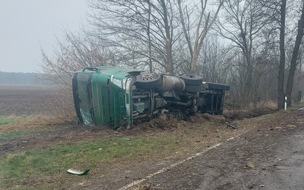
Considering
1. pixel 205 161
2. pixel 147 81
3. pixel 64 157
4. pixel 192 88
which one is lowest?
pixel 64 157

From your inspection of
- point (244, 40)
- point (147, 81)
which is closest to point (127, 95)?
point (147, 81)

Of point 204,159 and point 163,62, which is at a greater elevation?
point 163,62

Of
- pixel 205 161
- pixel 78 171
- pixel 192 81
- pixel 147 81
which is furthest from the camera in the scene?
pixel 192 81

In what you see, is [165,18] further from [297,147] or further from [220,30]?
[297,147]

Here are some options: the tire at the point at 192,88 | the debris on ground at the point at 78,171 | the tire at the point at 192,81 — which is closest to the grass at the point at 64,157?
the debris on ground at the point at 78,171

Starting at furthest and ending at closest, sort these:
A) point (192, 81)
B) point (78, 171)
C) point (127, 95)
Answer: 1. point (192, 81)
2. point (127, 95)
3. point (78, 171)

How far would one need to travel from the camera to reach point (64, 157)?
27.3 ft

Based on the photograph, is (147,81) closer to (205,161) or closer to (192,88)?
(192,88)

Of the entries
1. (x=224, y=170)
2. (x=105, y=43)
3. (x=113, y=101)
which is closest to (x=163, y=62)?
(x=105, y=43)

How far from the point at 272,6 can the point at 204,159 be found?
741 inches

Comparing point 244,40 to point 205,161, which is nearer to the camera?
point 205,161

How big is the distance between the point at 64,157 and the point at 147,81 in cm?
425

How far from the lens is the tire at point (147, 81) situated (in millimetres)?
11719

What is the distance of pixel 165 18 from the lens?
76.3 ft
